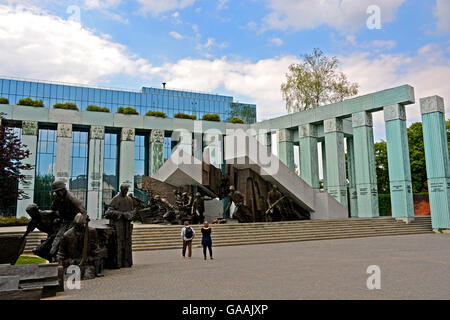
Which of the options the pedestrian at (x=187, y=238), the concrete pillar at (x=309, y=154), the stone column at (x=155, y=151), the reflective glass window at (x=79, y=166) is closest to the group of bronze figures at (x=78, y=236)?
the pedestrian at (x=187, y=238)

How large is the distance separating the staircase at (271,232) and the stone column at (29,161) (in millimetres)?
13134

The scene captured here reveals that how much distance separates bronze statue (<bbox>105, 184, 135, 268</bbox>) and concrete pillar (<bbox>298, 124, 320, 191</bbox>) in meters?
19.8

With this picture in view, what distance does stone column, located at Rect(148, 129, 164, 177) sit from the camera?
2917cm

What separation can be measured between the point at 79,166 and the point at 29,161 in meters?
6.47

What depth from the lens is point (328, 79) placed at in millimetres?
A: 30031

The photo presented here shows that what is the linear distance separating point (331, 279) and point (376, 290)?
959 millimetres

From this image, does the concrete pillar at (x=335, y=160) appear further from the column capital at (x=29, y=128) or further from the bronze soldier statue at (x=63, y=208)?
the column capital at (x=29, y=128)

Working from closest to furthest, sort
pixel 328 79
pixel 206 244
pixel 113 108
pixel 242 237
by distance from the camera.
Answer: pixel 206 244 → pixel 242 237 → pixel 328 79 → pixel 113 108

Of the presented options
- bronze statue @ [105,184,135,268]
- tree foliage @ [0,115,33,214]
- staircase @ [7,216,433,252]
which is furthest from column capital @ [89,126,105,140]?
bronze statue @ [105,184,135,268]

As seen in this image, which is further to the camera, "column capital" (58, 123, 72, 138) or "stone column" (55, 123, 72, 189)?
"column capital" (58, 123, 72, 138)

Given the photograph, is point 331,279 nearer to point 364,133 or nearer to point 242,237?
point 242,237

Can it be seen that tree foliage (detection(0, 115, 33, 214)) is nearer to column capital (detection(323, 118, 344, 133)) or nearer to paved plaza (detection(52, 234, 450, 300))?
paved plaza (detection(52, 234, 450, 300))

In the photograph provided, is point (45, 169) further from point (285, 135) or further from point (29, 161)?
point (285, 135)
